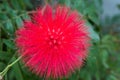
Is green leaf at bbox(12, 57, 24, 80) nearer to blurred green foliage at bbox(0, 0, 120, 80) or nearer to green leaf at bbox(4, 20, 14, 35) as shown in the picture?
blurred green foliage at bbox(0, 0, 120, 80)

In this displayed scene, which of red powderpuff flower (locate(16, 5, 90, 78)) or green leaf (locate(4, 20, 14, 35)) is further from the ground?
green leaf (locate(4, 20, 14, 35))

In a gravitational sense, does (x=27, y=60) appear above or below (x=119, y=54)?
above

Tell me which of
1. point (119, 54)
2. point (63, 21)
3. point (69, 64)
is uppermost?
point (63, 21)

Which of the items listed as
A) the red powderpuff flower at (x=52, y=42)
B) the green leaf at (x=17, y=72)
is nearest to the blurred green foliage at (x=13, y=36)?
the green leaf at (x=17, y=72)

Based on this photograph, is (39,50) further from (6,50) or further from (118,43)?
(118,43)

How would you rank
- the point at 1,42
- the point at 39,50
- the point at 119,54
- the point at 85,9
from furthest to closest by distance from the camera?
the point at 119,54, the point at 85,9, the point at 1,42, the point at 39,50

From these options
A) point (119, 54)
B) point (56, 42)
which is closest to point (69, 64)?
point (56, 42)

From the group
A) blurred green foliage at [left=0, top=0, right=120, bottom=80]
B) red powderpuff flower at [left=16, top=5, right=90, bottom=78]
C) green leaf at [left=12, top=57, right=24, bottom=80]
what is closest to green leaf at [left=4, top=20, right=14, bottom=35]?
blurred green foliage at [left=0, top=0, right=120, bottom=80]

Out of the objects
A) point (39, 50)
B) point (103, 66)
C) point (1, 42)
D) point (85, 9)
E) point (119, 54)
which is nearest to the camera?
point (39, 50)
